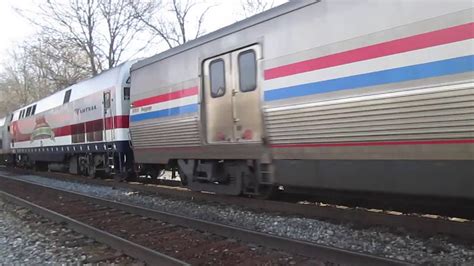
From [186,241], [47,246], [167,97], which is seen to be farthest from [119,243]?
[167,97]

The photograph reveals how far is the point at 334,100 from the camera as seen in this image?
645cm

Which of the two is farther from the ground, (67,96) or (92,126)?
(67,96)

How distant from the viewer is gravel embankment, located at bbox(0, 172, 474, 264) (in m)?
5.37

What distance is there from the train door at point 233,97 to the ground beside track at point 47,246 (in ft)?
9.71

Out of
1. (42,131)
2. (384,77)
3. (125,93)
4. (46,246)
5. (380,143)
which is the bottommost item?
(46,246)

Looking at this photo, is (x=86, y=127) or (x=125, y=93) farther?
(x=86, y=127)

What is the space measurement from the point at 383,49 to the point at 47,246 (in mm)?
5302

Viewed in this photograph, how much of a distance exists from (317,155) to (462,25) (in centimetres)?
260

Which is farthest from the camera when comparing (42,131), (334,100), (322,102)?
(42,131)

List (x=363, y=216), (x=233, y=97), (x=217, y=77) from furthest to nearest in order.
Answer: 1. (x=217, y=77)
2. (x=233, y=97)
3. (x=363, y=216)

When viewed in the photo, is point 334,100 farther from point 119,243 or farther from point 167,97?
point 167,97

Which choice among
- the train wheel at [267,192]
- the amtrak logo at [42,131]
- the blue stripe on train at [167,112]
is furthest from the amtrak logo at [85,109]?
the train wheel at [267,192]

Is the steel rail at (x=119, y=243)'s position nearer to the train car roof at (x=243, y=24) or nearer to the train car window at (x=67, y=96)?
the train car roof at (x=243, y=24)

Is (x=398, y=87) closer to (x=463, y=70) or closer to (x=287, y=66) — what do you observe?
(x=463, y=70)
